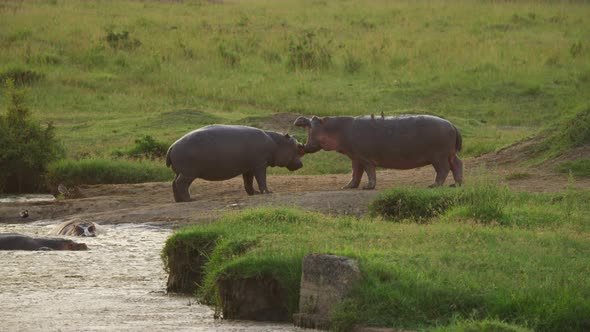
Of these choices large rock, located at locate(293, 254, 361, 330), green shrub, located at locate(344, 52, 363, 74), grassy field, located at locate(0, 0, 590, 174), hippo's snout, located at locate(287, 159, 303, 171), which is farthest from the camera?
green shrub, located at locate(344, 52, 363, 74)

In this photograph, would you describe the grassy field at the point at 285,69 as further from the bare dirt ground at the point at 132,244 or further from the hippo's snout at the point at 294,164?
the bare dirt ground at the point at 132,244

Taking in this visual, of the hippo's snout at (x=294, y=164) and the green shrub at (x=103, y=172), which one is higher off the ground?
the hippo's snout at (x=294, y=164)

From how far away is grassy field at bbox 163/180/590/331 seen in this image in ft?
25.2

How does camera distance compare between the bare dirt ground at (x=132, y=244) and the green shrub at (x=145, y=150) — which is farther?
the green shrub at (x=145, y=150)

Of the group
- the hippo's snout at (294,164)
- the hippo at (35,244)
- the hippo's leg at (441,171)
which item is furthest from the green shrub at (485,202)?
the hippo's snout at (294,164)

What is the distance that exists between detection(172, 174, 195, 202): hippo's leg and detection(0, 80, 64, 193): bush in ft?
10.2

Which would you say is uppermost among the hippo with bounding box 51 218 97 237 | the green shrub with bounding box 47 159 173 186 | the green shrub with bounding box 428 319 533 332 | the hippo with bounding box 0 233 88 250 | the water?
the green shrub with bounding box 428 319 533 332

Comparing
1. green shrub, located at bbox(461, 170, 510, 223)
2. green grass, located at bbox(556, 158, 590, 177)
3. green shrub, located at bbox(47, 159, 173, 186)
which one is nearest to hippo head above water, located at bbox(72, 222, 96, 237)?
green shrub, located at bbox(47, 159, 173, 186)

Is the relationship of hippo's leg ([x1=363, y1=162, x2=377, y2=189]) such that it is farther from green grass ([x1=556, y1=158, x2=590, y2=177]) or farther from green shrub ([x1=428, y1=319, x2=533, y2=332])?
green shrub ([x1=428, y1=319, x2=533, y2=332])

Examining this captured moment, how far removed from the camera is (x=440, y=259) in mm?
8633

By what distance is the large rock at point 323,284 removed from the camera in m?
8.00

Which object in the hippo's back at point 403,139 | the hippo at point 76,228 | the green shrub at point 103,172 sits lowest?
the green shrub at point 103,172

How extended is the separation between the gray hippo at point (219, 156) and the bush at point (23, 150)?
301cm

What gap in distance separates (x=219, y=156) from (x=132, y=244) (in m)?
2.64
